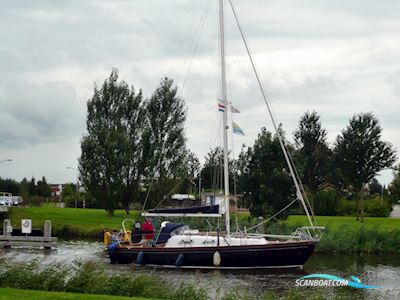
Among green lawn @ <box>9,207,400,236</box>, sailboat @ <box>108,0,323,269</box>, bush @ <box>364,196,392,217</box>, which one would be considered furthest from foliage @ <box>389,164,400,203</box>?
sailboat @ <box>108,0,323,269</box>

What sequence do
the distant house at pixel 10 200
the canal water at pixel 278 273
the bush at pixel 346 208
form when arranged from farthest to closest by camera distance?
the distant house at pixel 10 200 → the bush at pixel 346 208 → the canal water at pixel 278 273

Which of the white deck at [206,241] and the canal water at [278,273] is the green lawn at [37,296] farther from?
the white deck at [206,241]

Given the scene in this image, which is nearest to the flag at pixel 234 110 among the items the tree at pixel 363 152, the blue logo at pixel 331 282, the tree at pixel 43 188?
the blue logo at pixel 331 282

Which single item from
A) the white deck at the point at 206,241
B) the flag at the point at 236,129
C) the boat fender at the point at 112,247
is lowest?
the boat fender at the point at 112,247

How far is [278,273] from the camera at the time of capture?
118 feet

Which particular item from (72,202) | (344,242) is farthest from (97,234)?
(72,202)

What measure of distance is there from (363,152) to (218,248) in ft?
91.8

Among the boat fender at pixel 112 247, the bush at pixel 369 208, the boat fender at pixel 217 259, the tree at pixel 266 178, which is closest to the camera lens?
the boat fender at pixel 217 259

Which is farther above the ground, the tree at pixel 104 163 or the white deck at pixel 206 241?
the tree at pixel 104 163

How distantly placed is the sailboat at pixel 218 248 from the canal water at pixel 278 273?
0.81 meters

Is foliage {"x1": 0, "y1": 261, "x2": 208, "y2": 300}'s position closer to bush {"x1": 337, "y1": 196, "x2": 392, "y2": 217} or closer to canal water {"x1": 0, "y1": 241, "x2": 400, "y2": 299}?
canal water {"x1": 0, "y1": 241, "x2": 400, "y2": 299}

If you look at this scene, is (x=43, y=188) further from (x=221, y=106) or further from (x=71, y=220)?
(x=221, y=106)

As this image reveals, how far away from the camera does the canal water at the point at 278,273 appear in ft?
94.6

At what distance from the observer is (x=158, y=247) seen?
38875 millimetres
